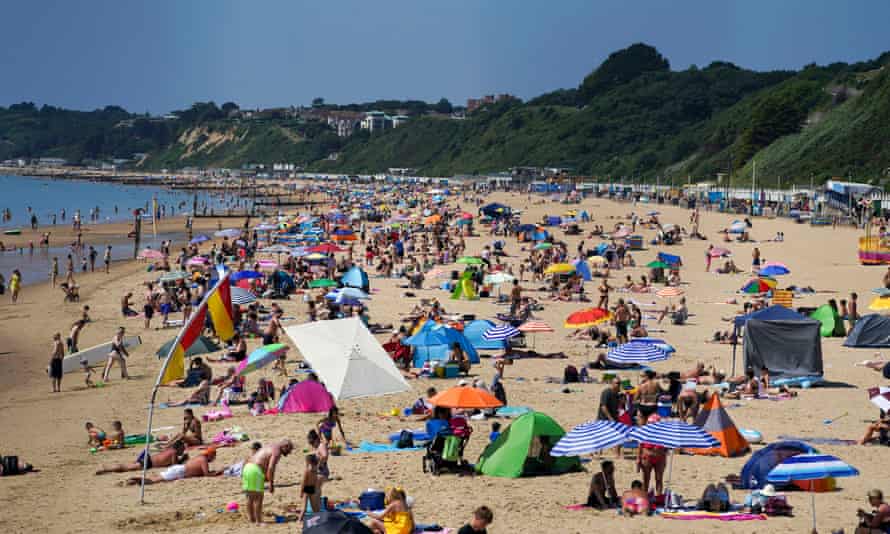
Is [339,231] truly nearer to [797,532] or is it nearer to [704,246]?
[704,246]

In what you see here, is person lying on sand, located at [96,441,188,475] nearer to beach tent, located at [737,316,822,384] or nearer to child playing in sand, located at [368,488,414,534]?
child playing in sand, located at [368,488,414,534]

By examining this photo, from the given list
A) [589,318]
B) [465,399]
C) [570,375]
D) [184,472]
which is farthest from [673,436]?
[589,318]

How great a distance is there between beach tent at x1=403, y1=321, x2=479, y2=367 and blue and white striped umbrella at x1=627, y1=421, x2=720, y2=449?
6.90 m

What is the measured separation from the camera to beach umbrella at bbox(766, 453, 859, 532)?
8766mm

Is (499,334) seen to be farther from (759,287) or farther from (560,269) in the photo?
(759,287)

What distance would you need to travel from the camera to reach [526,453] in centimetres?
1080

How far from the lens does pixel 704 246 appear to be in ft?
126

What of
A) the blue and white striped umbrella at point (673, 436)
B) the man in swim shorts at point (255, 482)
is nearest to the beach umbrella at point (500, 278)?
the blue and white striped umbrella at point (673, 436)

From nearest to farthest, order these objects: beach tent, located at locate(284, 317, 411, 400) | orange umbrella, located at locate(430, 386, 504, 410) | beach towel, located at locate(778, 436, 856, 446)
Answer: beach towel, located at locate(778, 436, 856, 446), orange umbrella, located at locate(430, 386, 504, 410), beach tent, located at locate(284, 317, 411, 400)

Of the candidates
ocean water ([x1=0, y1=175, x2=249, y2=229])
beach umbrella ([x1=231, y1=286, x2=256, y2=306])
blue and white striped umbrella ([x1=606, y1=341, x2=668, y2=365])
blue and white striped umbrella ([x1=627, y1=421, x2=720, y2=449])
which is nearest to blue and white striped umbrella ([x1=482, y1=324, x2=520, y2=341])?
blue and white striped umbrella ([x1=606, y1=341, x2=668, y2=365])

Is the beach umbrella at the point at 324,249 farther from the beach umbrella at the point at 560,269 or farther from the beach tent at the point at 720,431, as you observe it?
the beach tent at the point at 720,431

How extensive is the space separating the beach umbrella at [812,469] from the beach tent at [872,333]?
30.1 feet

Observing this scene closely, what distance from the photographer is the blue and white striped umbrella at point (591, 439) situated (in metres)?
9.98

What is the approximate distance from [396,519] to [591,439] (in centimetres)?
237
